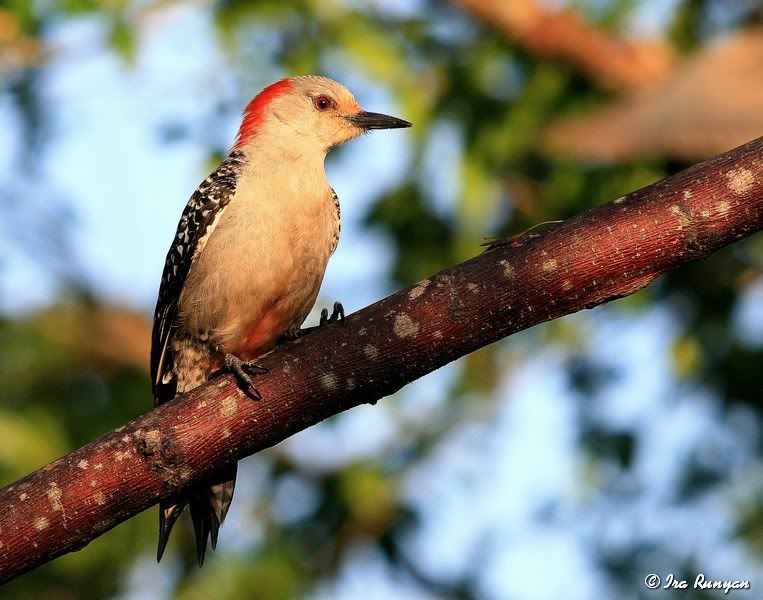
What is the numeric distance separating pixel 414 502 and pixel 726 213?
598cm

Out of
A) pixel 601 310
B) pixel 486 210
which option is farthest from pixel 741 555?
pixel 486 210

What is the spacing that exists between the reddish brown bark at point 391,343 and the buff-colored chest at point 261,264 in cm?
126

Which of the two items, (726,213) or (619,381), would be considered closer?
(726,213)

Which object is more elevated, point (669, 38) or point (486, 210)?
point (669, 38)

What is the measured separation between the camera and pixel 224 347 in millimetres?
6332

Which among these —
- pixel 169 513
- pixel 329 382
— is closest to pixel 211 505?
pixel 169 513

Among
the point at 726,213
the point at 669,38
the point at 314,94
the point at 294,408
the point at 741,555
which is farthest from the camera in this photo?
the point at 669,38

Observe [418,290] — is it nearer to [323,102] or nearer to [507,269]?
[507,269]

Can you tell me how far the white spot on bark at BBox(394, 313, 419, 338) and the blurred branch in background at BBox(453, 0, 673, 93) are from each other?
4703 mm

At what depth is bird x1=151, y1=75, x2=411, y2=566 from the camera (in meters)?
6.04

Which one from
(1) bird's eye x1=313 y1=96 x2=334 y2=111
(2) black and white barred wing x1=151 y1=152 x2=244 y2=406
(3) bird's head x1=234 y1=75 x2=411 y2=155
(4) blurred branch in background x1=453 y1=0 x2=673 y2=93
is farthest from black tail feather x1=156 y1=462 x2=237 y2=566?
(4) blurred branch in background x1=453 y1=0 x2=673 y2=93

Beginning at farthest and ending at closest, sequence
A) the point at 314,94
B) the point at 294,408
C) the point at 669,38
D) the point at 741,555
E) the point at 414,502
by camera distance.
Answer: the point at 414,502 < the point at 669,38 < the point at 741,555 < the point at 314,94 < the point at 294,408

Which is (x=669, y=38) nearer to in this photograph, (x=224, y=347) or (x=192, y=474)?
(x=224, y=347)

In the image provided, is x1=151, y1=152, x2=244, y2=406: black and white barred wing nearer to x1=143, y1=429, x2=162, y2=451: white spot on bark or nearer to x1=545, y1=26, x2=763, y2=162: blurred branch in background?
x1=143, y1=429, x2=162, y2=451: white spot on bark
